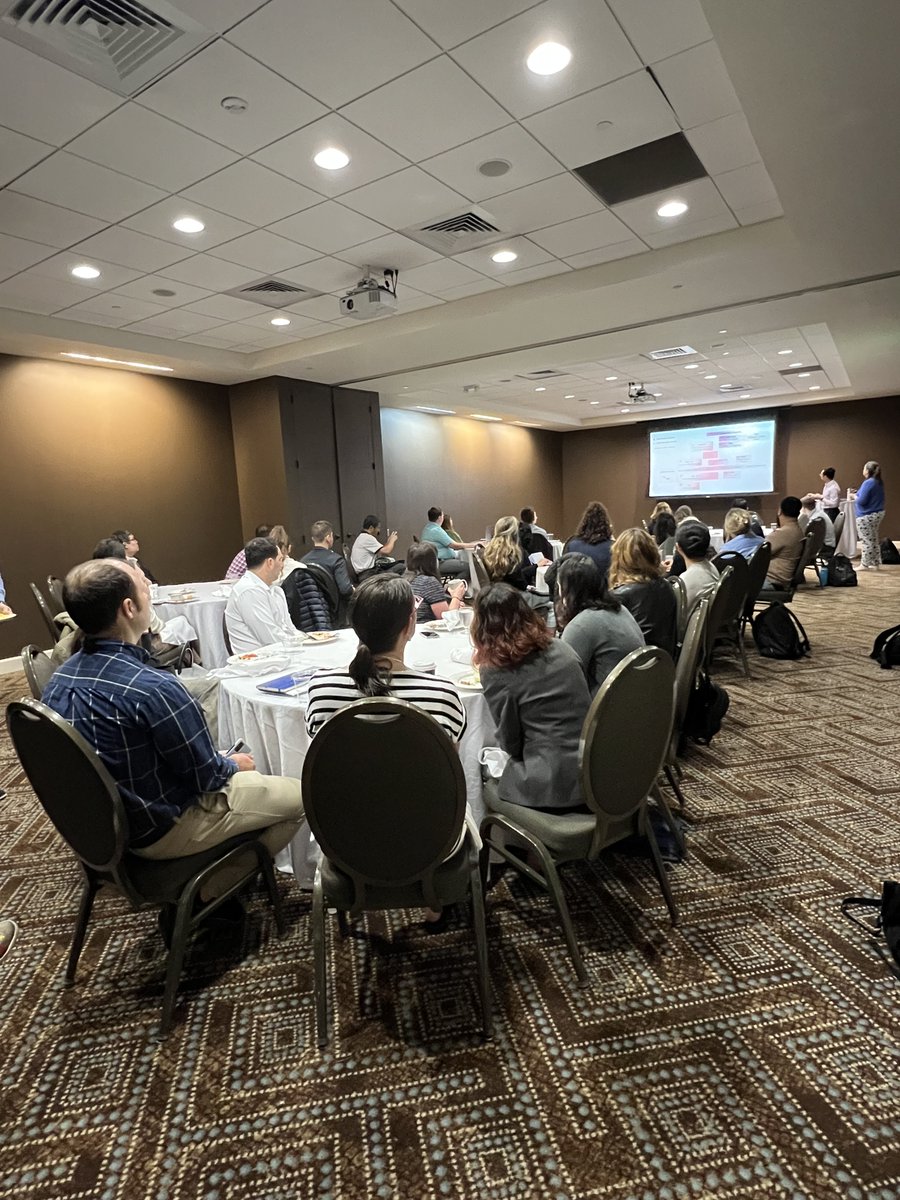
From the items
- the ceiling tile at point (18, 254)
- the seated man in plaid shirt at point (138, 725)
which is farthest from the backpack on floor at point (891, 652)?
the ceiling tile at point (18, 254)

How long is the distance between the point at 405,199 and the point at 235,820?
356 cm

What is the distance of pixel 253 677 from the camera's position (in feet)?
8.87

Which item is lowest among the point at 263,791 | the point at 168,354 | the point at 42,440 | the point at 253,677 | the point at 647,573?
the point at 263,791

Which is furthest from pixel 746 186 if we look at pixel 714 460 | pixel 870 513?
pixel 714 460

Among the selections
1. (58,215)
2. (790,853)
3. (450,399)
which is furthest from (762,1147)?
(450,399)

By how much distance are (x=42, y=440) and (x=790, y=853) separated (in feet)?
24.3

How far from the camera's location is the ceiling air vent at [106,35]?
2.26 m

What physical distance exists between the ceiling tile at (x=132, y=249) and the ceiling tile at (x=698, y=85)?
314 cm

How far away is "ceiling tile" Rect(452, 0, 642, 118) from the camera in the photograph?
A: 2.40m

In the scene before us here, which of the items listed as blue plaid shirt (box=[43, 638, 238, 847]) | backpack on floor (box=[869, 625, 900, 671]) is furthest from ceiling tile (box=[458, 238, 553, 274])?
backpack on floor (box=[869, 625, 900, 671])

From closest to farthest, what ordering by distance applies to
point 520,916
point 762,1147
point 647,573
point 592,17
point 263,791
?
point 762,1147, point 263,791, point 520,916, point 592,17, point 647,573

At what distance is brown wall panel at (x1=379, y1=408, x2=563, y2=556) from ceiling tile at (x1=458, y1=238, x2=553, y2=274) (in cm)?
501

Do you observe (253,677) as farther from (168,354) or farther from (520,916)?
(168,354)

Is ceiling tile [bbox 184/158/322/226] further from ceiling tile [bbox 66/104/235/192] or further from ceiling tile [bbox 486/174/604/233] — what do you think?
ceiling tile [bbox 486/174/604/233]
